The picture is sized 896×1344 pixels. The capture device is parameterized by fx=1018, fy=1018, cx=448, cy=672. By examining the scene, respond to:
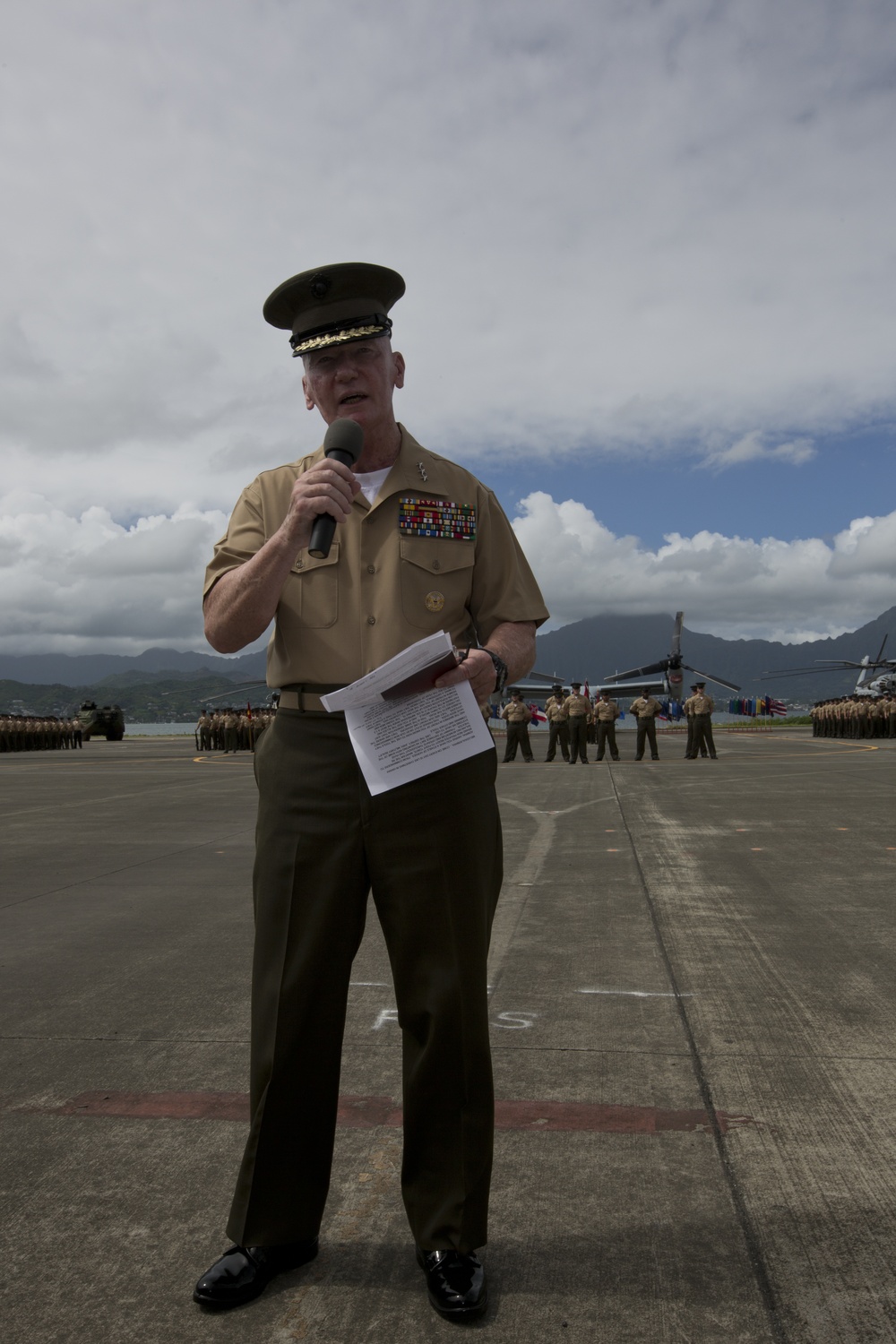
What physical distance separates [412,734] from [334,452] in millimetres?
630

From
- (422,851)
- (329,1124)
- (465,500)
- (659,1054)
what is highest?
(465,500)

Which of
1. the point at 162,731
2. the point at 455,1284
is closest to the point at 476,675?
the point at 455,1284

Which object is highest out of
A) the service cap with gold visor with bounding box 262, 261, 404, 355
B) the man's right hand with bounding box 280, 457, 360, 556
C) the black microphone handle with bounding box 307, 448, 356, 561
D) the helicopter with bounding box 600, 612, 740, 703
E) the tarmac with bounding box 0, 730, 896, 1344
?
the helicopter with bounding box 600, 612, 740, 703

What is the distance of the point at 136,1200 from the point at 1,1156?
0.53 metres

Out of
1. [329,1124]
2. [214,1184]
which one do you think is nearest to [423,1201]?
[329,1124]

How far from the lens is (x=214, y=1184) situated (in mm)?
2605

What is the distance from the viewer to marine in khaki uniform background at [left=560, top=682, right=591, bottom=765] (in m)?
24.4

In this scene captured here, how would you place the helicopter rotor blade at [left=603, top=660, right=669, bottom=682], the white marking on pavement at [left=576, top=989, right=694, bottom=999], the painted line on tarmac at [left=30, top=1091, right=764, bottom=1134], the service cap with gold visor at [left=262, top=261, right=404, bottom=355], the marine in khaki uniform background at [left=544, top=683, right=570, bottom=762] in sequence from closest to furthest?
the service cap with gold visor at [left=262, top=261, right=404, bottom=355], the painted line on tarmac at [left=30, top=1091, right=764, bottom=1134], the white marking on pavement at [left=576, top=989, right=694, bottom=999], the marine in khaki uniform background at [left=544, top=683, right=570, bottom=762], the helicopter rotor blade at [left=603, top=660, right=669, bottom=682]

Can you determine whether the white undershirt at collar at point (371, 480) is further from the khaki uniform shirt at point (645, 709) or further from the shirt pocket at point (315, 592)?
the khaki uniform shirt at point (645, 709)

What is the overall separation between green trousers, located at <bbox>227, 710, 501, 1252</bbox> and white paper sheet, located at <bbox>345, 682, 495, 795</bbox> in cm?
5

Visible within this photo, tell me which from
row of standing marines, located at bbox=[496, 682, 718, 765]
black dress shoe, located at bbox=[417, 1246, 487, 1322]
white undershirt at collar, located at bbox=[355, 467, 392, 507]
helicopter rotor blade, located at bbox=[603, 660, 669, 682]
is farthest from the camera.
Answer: helicopter rotor blade, located at bbox=[603, 660, 669, 682]

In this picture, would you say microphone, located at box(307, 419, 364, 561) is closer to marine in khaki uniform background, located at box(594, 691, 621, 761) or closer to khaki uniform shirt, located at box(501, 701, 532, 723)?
khaki uniform shirt, located at box(501, 701, 532, 723)

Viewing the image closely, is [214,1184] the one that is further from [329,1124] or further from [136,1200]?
[329,1124]

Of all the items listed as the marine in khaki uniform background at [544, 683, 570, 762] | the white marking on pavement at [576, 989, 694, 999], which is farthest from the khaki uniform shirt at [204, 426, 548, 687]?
the marine in khaki uniform background at [544, 683, 570, 762]
